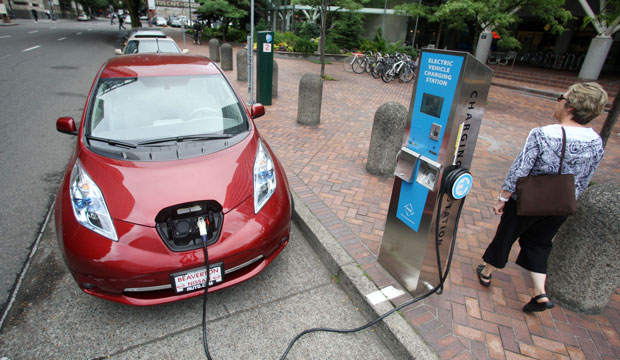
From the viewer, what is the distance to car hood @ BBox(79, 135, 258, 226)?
234 cm

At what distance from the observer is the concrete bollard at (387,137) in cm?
468

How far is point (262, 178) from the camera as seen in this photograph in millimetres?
2848

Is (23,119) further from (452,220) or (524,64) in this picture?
(524,64)

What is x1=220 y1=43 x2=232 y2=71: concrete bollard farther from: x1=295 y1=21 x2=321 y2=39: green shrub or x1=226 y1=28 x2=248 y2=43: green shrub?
x1=226 y1=28 x2=248 y2=43: green shrub

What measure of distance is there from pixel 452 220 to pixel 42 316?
3140mm

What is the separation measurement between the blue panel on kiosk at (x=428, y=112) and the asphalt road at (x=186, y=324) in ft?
3.27

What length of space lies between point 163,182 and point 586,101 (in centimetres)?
293

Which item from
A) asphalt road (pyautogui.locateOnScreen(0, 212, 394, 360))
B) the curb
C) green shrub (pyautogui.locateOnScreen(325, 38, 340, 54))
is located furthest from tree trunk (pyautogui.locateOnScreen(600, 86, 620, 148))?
green shrub (pyautogui.locateOnScreen(325, 38, 340, 54))

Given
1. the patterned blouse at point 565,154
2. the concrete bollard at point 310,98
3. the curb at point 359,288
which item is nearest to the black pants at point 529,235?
the patterned blouse at point 565,154

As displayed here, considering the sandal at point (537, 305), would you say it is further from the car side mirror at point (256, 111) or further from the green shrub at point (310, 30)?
the green shrub at point (310, 30)

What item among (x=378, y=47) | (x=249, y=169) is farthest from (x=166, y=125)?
(x=378, y=47)

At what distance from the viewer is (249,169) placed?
280 centimetres

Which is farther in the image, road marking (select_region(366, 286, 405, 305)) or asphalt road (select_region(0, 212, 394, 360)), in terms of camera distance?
road marking (select_region(366, 286, 405, 305))

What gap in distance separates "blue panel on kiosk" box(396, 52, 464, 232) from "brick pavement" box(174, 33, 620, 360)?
758 millimetres
